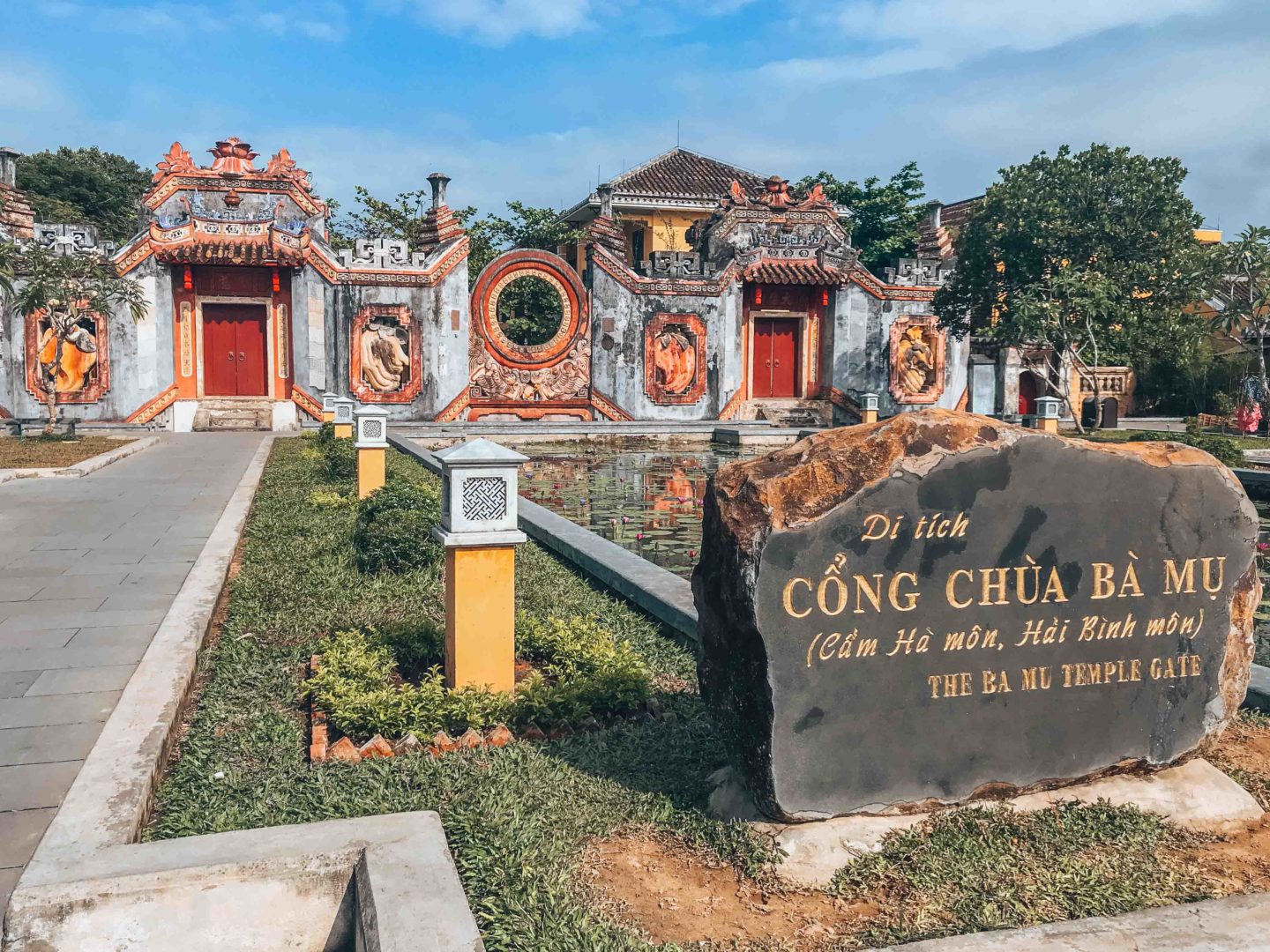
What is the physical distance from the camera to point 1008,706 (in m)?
3.39

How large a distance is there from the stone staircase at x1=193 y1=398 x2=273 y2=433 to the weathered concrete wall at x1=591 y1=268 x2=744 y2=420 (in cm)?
730

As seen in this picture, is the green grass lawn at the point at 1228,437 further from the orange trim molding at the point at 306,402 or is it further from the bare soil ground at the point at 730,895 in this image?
the bare soil ground at the point at 730,895

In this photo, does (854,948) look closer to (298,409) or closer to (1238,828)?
(1238,828)

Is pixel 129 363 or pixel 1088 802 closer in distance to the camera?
pixel 1088 802

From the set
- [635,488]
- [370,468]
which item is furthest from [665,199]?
[370,468]

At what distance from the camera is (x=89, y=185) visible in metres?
38.5

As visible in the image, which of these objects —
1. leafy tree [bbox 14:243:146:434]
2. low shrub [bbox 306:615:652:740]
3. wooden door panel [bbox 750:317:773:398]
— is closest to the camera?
low shrub [bbox 306:615:652:740]

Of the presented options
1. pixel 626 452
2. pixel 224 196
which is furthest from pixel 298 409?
pixel 626 452

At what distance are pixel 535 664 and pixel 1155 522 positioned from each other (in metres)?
2.78

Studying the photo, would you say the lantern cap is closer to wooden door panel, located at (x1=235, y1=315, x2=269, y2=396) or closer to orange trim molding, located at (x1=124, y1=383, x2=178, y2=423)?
orange trim molding, located at (x1=124, y1=383, x2=178, y2=423)

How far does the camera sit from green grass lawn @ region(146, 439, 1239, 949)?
2.83 meters

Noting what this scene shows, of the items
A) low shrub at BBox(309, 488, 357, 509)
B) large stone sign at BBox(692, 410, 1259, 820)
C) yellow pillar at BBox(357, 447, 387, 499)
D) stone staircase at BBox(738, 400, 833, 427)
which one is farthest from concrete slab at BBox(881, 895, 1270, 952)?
stone staircase at BBox(738, 400, 833, 427)

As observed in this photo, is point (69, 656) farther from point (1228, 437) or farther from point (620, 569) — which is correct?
point (1228, 437)

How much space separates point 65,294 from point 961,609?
18597mm
